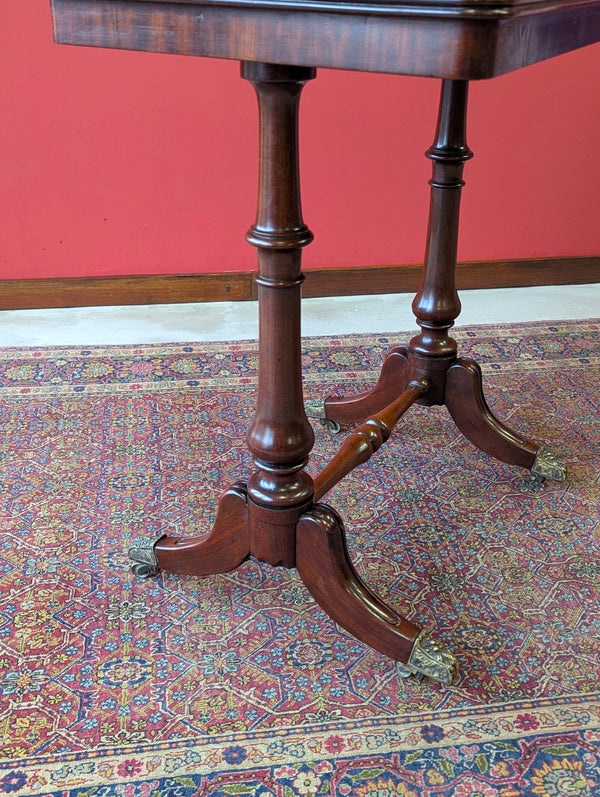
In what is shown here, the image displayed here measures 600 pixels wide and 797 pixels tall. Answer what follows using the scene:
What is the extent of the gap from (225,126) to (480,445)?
1.75 meters

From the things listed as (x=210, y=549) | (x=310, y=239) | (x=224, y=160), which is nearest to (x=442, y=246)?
(x=310, y=239)

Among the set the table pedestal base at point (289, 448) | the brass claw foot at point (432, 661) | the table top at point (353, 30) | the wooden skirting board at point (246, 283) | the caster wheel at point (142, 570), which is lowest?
the wooden skirting board at point (246, 283)

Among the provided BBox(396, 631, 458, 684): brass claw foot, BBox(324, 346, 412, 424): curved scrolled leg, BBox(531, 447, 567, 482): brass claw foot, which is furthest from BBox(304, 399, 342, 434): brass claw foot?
BBox(396, 631, 458, 684): brass claw foot

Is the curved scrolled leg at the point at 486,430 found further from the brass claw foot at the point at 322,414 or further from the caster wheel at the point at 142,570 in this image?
the caster wheel at the point at 142,570

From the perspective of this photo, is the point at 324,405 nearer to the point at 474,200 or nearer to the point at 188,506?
the point at 188,506

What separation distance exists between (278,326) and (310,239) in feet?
0.55

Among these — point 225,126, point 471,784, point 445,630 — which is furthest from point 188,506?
point 225,126

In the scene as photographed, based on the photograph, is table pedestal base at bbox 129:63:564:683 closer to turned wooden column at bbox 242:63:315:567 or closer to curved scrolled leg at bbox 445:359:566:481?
turned wooden column at bbox 242:63:315:567

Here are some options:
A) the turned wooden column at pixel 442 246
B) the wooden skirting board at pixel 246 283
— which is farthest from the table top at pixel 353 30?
the wooden skirting board at pixel 246 283

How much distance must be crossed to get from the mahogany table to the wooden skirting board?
3.80ft

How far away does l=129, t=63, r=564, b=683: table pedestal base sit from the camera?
1392mm

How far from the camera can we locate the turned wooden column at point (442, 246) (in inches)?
80.3

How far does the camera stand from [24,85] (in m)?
3.09

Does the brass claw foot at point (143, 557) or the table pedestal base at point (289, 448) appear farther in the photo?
the brass claw foot at point (143, 557)
